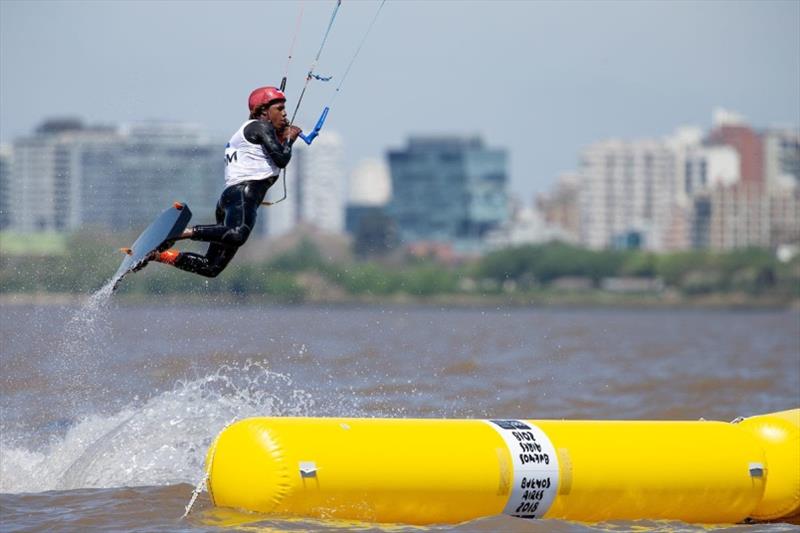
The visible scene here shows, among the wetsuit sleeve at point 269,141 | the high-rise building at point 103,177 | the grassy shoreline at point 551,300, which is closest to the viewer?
the wetsuit sleeve at point 269,141

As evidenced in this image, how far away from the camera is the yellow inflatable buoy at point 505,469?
36.7 feet

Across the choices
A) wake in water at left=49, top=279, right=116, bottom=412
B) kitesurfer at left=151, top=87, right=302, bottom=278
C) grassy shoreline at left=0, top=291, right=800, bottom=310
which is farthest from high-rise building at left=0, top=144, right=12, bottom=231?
kitesurfer at left=151, top=87, right=302, bottom=278

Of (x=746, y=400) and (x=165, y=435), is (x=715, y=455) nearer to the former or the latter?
(x=165, y=435)

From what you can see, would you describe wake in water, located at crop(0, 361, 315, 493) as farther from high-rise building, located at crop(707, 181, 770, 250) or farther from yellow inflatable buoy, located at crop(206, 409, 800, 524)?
high-rise building, located at crop(707, 181, 770, 250)

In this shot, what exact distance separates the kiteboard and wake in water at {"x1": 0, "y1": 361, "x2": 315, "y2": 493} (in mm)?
1452

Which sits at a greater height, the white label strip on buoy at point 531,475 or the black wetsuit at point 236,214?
the black wetsuit at point 236,214

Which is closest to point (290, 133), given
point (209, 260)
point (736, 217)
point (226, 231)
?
point (226, 231)

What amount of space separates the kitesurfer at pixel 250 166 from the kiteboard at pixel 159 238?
69 millimetres

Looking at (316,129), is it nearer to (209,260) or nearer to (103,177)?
(209,260)

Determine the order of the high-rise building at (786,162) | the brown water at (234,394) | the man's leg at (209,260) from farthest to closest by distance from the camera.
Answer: the high-rise building at (786,162), the man's leg at (209,260), the brown water at (234,394)

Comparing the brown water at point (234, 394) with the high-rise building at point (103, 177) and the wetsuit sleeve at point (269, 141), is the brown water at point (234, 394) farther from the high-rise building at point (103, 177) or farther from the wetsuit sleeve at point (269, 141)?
the high-rise building at point (103, 177)

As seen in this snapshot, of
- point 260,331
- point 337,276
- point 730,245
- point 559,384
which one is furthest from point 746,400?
point 730,245

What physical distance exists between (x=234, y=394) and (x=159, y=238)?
253 inches

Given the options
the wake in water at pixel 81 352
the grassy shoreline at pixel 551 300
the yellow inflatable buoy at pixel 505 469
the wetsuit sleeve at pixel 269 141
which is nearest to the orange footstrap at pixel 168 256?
the wake in water at pixel 81 352
